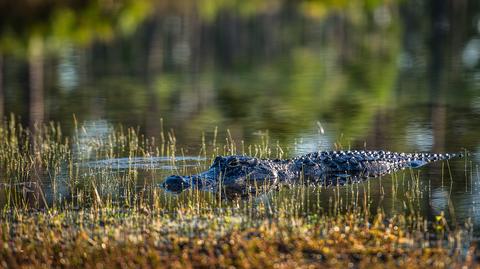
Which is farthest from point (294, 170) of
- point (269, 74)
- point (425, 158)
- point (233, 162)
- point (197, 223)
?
point (269, 74)

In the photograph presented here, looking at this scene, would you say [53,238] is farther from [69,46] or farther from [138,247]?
[69,46]

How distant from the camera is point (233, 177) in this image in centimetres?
1325

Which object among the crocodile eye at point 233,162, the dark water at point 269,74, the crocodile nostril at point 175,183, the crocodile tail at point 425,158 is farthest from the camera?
the dark water at point 269,74

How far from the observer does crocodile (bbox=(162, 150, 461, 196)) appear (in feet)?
42.4

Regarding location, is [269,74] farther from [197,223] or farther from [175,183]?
[197,223]

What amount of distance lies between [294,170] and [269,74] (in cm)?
1501

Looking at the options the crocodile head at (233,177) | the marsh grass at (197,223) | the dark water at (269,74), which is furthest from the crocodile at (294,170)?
the dark water at (269,74)

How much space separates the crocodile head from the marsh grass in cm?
25

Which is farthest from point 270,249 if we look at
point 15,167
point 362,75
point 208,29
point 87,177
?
point 208,29

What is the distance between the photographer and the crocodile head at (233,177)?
41.8ft

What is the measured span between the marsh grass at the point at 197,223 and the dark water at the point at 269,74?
74cm

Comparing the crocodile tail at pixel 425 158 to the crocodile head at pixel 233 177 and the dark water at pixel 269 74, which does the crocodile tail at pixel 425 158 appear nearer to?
the dark water at pixel 269 74

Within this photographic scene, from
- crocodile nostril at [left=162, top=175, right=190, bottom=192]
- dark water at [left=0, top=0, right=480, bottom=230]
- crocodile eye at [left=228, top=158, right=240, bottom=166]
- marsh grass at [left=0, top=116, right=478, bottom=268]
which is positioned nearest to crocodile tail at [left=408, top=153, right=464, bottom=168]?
dark water at [left=0, top=0, right=480, bottom=230]

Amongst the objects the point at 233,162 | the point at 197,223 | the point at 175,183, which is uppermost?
the point at 233,162
